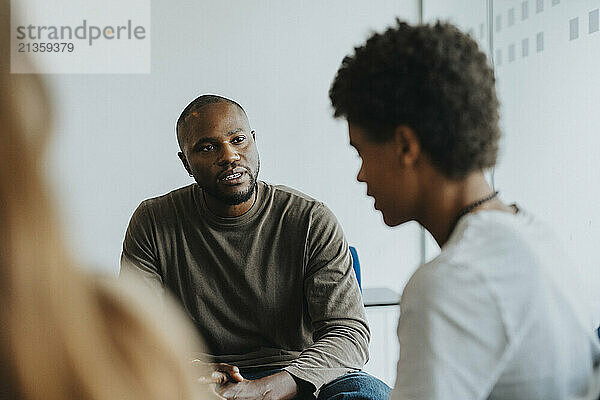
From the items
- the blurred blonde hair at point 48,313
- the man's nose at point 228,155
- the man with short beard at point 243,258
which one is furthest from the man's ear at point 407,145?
the man's nose at point 228,155

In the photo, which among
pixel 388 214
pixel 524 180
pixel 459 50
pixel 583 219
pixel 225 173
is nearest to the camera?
pixel 459 50

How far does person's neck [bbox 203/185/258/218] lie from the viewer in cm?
207

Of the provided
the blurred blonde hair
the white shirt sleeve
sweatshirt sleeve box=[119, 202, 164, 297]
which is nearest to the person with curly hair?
the white shirt sleeve

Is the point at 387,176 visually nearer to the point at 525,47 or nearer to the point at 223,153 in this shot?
the point at 223,153

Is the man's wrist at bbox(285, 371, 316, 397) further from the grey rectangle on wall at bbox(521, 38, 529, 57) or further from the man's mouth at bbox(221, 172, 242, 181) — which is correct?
the grey rectangle on wall at bbox(521, 38, 529, 57)

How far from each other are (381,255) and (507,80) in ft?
3.64

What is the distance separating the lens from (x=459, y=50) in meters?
1.11

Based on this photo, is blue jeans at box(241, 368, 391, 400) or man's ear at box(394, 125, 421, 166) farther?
blue jeans at box(241, 368, 391, 400)

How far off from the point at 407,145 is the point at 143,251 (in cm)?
111

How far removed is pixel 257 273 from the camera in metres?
2.04

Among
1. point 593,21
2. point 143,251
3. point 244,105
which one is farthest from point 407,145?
point 244,105

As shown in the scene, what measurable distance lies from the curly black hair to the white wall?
2.55 metres

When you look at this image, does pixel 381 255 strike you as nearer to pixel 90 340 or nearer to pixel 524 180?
pixel 524 180

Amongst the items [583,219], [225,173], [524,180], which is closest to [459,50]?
[225,173]
